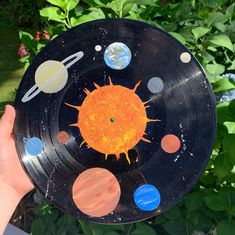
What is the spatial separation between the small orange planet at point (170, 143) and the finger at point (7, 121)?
360 mm

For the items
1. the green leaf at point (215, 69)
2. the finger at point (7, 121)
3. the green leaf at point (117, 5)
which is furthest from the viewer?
the green leaf at point (215, 69)

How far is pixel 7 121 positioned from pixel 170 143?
1.31 feet

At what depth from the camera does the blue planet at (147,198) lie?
3.73 feet

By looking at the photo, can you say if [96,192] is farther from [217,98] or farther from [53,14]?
[53,14]

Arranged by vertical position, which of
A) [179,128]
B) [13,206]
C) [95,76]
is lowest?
[13,206]

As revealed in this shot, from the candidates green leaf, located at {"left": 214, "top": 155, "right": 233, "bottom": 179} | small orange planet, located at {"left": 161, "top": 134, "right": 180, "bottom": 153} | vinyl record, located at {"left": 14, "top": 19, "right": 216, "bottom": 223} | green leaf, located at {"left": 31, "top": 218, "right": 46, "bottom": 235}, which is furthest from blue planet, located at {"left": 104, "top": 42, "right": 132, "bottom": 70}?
green leaf, located at {"left": 31, "top": 218, "right": 46, "bottom": 235}

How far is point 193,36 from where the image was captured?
5.25 ft

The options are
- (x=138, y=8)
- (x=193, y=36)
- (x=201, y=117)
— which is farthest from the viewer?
(x=138, y=8)

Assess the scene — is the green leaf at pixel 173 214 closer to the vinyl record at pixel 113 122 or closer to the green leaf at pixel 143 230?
the green leaf at pixel 143 230

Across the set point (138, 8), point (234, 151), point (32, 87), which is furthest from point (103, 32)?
point (138, 8)

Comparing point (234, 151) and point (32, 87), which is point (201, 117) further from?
point (32, 87)

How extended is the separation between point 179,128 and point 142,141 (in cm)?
9

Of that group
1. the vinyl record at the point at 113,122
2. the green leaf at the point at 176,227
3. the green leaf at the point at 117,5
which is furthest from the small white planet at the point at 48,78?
the green leaf at the point at 176,227

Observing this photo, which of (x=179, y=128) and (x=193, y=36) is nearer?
(x=179, y=128)
